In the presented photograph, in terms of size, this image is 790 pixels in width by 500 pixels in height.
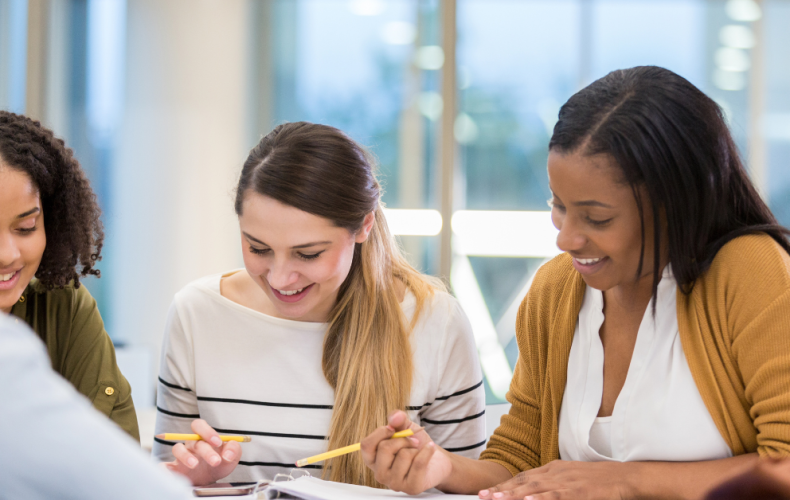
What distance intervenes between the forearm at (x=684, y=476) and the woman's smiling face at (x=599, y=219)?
0.30 m

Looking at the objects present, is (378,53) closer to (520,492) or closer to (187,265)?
(187,265)

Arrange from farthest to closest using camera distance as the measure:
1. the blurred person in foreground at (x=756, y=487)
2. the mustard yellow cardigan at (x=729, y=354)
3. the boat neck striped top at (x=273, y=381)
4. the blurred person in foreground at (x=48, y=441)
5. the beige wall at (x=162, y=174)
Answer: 1. the beige wall at (x=162, y=174)
2. the boat neck striped top at (x=273, y=381)
3. the mustard yellow cardigan at (x=729, y=354)
4. the blurred person in foreground at (x=756, y=487)
5. the blurred person in foreground at (x=48, y=441)

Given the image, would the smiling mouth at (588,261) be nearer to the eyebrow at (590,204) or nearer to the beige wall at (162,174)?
the eyebrow at (590,204)

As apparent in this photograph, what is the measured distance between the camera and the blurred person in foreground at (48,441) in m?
0.52

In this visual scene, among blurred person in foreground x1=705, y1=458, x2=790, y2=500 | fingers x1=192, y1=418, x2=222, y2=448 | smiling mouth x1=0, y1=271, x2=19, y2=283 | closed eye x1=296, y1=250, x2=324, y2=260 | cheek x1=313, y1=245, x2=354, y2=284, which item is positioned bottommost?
fingers x1=192, y1=418, x2=222, y2=448

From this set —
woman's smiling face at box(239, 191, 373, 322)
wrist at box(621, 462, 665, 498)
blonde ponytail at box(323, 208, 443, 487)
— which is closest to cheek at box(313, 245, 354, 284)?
woman's smiling face at box(239, 191, 373, 322)

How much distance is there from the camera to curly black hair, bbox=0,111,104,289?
4.23ft

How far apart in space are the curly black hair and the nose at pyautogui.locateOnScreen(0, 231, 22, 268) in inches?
4.9

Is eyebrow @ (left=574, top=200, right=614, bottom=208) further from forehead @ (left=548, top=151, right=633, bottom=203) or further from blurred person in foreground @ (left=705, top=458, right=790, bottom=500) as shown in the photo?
blurred person in foreground @ (left=705, top=458, right=790, bottom=500)

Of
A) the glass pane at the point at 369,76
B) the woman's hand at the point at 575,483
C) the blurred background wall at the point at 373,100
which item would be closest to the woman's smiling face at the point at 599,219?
the woman's hand at the point at 575,483

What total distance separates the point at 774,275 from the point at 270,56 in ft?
9.54

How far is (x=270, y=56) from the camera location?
343 centimetres

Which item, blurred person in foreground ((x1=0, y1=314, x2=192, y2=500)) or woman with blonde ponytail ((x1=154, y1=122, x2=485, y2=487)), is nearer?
blurred person in foreground ((x1=0, y1=314, x2=192, y2=500))

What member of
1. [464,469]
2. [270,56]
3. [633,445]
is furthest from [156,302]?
[633,445]
